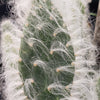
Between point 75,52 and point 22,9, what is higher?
point 22,9

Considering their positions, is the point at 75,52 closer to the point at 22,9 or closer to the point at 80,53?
the point at 80,53

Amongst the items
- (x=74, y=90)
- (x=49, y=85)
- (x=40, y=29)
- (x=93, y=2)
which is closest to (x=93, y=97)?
(x=74, y=90)

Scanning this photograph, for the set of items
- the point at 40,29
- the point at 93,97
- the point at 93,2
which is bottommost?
the point at 93,97

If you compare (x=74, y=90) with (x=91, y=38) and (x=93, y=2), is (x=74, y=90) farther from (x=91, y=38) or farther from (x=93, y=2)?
(x=93, y=2)

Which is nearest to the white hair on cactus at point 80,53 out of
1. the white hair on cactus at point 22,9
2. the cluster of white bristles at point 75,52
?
the cluster of white bristles at point 75,52

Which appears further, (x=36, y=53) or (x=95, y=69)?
(x=95, y=69)

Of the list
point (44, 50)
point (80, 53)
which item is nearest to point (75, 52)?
point (80, 53)

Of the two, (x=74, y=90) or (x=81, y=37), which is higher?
(x=81, y=37)

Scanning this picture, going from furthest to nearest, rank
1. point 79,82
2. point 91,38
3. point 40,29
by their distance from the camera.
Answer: point 91,38
point 79,82
point 40,29
